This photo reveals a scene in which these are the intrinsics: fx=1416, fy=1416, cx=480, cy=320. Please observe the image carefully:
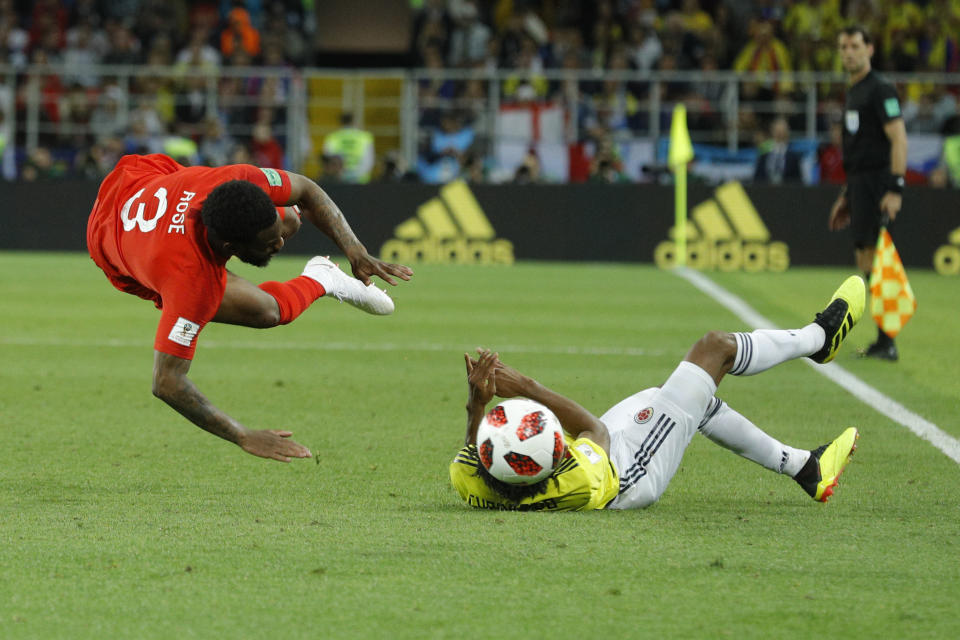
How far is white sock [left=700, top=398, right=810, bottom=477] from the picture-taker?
5.99 m

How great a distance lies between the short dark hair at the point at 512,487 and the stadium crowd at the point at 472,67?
14369mm

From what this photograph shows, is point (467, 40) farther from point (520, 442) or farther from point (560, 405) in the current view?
point (520, 442)

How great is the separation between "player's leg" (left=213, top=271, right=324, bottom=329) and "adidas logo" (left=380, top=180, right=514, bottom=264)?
1253cm

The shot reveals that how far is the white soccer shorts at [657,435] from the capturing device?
19.0 ft

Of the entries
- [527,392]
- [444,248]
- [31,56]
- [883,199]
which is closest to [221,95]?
[31,56]

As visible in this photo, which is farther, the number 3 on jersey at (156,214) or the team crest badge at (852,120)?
the team crest badge at (852,120)

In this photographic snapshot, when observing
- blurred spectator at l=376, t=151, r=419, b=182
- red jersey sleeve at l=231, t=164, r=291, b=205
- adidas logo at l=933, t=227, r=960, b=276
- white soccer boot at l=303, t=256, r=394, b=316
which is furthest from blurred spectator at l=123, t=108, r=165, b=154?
red jersey sleeve at l=231, t=164, r=291, b=205

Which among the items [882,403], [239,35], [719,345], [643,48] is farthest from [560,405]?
[239,35]

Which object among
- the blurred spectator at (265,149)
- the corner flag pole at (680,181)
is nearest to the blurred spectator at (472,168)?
the corner flag pole at (680,181)

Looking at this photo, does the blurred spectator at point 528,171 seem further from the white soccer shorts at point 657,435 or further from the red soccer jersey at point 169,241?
the white soccer shorts at point 657,435

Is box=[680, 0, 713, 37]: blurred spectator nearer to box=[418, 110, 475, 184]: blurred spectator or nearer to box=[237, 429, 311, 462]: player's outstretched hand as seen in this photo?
box=[418, 110, 475, 184]: blurred spectator

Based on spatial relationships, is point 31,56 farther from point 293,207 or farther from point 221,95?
point 293,207

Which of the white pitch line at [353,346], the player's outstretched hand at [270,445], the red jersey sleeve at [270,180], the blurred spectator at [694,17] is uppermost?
the blurred spectator at [694,17]

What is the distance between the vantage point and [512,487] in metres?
5.59
